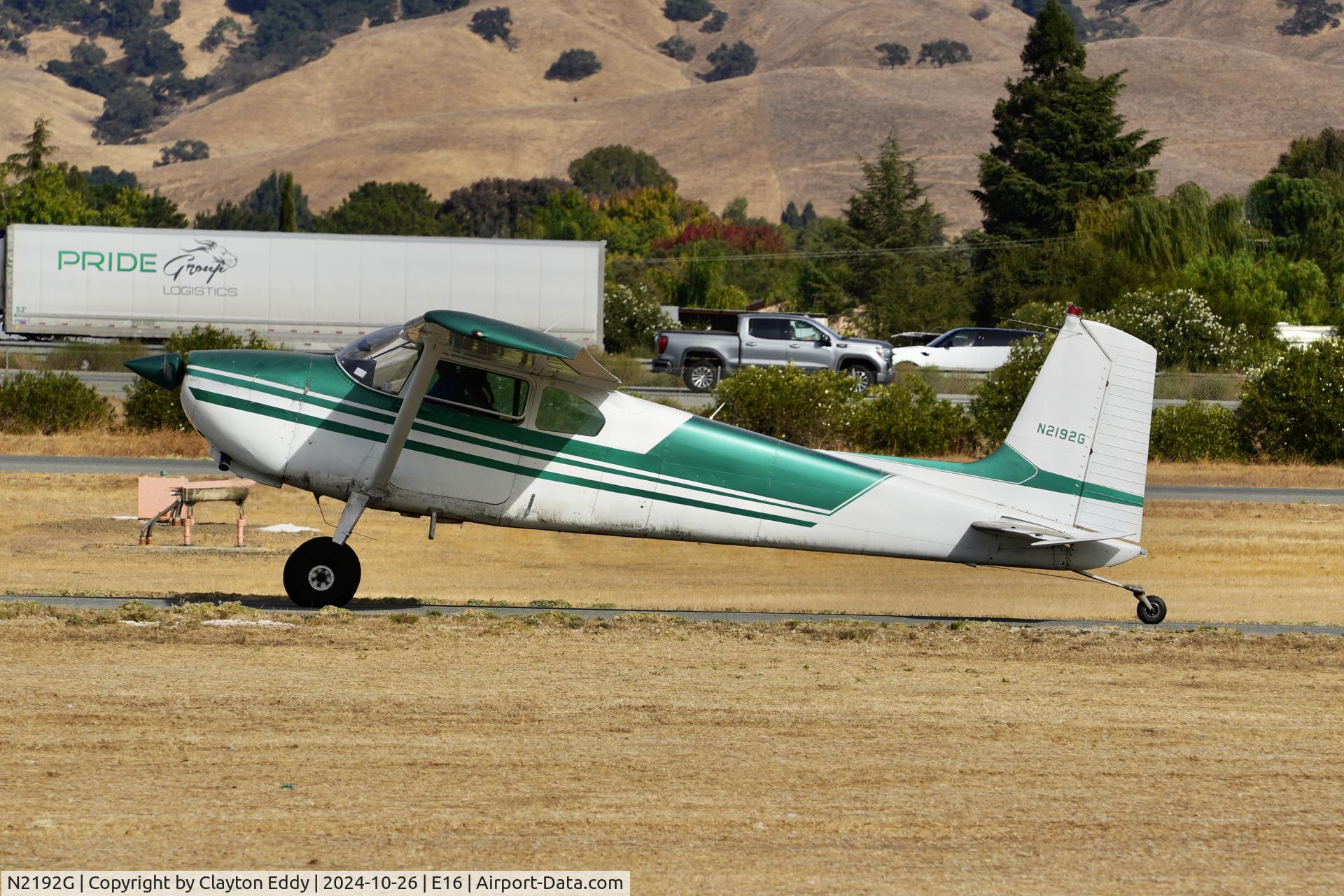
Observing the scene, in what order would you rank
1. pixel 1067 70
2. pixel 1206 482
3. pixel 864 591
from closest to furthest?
1. pixel 864 591
2. pixel 1206 482
3. pixel 1067 70

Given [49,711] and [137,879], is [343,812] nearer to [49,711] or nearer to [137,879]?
[137,879]

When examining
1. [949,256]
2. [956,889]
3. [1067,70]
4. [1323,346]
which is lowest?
[956,889]

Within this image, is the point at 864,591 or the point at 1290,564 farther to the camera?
the point at 1290,564

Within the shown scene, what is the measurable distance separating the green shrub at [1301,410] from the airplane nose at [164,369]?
22805 millimetres

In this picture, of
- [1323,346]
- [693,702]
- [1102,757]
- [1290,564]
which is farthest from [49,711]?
[1323,346]

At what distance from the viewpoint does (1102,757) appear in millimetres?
8500

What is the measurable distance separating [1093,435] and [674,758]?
266 inches

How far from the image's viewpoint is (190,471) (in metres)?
24.1

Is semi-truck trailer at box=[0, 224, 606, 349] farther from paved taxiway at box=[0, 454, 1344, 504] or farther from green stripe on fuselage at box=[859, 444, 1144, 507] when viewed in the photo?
green stripe on fuselage at box=[859, 444, 1144, 507]

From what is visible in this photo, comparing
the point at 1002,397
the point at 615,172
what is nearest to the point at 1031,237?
the point at 1002,397

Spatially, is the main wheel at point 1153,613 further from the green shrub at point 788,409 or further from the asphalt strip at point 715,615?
the green shrub at point 788,409

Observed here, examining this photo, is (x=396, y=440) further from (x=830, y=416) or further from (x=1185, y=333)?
(x=1185, y=333)

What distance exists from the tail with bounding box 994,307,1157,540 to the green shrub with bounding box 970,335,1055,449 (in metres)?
14.2

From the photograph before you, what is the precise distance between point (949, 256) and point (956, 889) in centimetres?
9098
